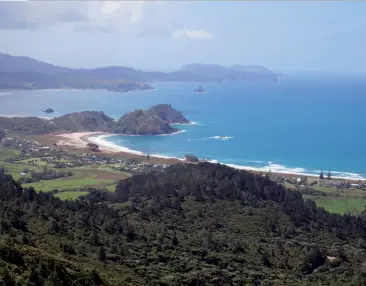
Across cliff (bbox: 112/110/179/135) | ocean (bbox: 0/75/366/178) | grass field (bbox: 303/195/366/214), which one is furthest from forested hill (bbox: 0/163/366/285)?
cliff (bbox: 112/110/179/135)

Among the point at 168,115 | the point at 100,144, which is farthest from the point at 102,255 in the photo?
the point at 168,115

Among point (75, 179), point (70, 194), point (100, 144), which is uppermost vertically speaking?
point (100, 144)

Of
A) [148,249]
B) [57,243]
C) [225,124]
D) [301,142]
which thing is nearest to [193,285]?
[148,249]

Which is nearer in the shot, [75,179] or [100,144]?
[75,179]

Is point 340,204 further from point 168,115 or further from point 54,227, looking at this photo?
point 168,115

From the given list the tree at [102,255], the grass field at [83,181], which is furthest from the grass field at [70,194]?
the tree at [102,255]
